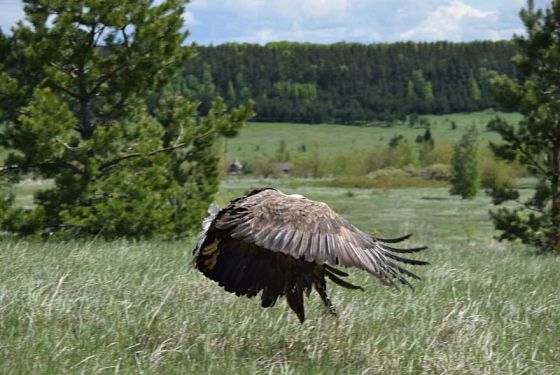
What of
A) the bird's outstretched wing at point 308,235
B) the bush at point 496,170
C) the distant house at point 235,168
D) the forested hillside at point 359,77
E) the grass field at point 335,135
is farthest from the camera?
the forested hillside at point 359,77

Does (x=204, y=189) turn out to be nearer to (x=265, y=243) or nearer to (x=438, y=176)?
(x=265, y=243)

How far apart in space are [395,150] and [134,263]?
91067mm

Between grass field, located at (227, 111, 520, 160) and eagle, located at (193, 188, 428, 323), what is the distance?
98.3 metres

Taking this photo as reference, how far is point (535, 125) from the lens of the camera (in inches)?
614

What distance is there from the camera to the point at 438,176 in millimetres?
86375

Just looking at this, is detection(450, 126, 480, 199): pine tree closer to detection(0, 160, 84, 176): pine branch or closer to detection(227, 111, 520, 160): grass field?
detection(227, 111, 520, 160): grass field

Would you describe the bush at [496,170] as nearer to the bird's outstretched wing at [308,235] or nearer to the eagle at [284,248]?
the eagle at [284,248]

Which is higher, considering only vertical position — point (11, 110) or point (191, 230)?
point (11, 110)

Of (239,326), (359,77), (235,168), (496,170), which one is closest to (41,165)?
(239,326)

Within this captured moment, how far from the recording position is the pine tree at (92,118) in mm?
12695

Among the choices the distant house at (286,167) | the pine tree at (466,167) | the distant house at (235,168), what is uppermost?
the pine tree at (466,167)

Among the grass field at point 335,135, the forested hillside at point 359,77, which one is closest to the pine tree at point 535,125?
the grass field at point 335,135

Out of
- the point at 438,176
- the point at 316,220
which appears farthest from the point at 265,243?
the point at 438,176

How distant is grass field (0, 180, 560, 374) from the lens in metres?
4.06
